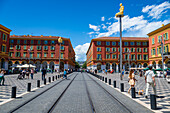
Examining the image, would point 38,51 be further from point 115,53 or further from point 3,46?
point 115,53

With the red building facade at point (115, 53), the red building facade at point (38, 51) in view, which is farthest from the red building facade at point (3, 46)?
the red building facade at point (115, 53)

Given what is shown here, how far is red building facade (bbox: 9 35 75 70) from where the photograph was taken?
50.8 metres

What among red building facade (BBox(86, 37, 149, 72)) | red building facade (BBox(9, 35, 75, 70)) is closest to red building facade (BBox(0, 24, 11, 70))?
red building facade (BBox(9, 35, 75, 70))

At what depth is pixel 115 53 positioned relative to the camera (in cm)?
5459

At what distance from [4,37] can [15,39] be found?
1821 cm

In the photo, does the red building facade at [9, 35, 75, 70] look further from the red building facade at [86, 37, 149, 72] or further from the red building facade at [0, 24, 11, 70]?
the red building facade at [0, 24, 11, 70]

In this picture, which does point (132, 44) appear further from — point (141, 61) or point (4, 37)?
point (4, 37)

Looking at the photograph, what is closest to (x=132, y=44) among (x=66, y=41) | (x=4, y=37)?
(x=66, y=41)

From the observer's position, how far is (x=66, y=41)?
177ft

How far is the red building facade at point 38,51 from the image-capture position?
50781 mm

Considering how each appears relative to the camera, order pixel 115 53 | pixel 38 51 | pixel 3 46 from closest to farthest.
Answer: pixel 3 46 < pixel 38 51 < pixel 115 53

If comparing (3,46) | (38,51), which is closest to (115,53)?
(38,51)

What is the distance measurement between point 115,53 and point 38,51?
30.2 m

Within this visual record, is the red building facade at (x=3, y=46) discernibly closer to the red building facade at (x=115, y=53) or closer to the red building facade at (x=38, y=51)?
the red building facade at (x=38, y=51)
